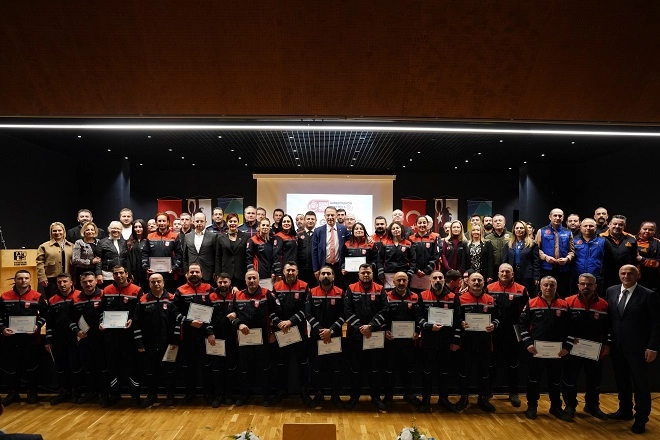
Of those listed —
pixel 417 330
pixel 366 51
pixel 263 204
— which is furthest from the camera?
pixel 263 204

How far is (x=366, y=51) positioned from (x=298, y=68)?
567mm

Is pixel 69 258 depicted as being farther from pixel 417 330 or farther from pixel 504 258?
pixel 504 258

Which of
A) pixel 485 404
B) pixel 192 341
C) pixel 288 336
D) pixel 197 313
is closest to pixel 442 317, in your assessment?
pixel 485 404

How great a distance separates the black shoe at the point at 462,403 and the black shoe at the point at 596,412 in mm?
1450

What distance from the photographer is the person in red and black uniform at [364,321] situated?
262 inches

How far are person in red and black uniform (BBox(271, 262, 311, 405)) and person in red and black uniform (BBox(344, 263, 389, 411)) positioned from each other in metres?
0.59

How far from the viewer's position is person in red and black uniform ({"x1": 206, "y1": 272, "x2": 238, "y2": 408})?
6.80 meters

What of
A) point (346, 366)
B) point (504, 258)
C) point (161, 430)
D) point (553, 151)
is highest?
point (553, 151)

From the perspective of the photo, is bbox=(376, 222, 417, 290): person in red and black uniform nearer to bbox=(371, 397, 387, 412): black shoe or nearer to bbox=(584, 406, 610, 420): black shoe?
bbox=(371, 397, 387, 412): black shoe

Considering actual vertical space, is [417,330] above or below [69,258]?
below

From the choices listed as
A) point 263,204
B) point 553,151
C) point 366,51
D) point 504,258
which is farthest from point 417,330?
point 263,204

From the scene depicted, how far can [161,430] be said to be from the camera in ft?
19.0

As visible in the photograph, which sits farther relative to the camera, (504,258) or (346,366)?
(504,258)

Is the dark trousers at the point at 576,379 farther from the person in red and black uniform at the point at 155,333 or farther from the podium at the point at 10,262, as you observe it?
the podium at the point at 10,262
